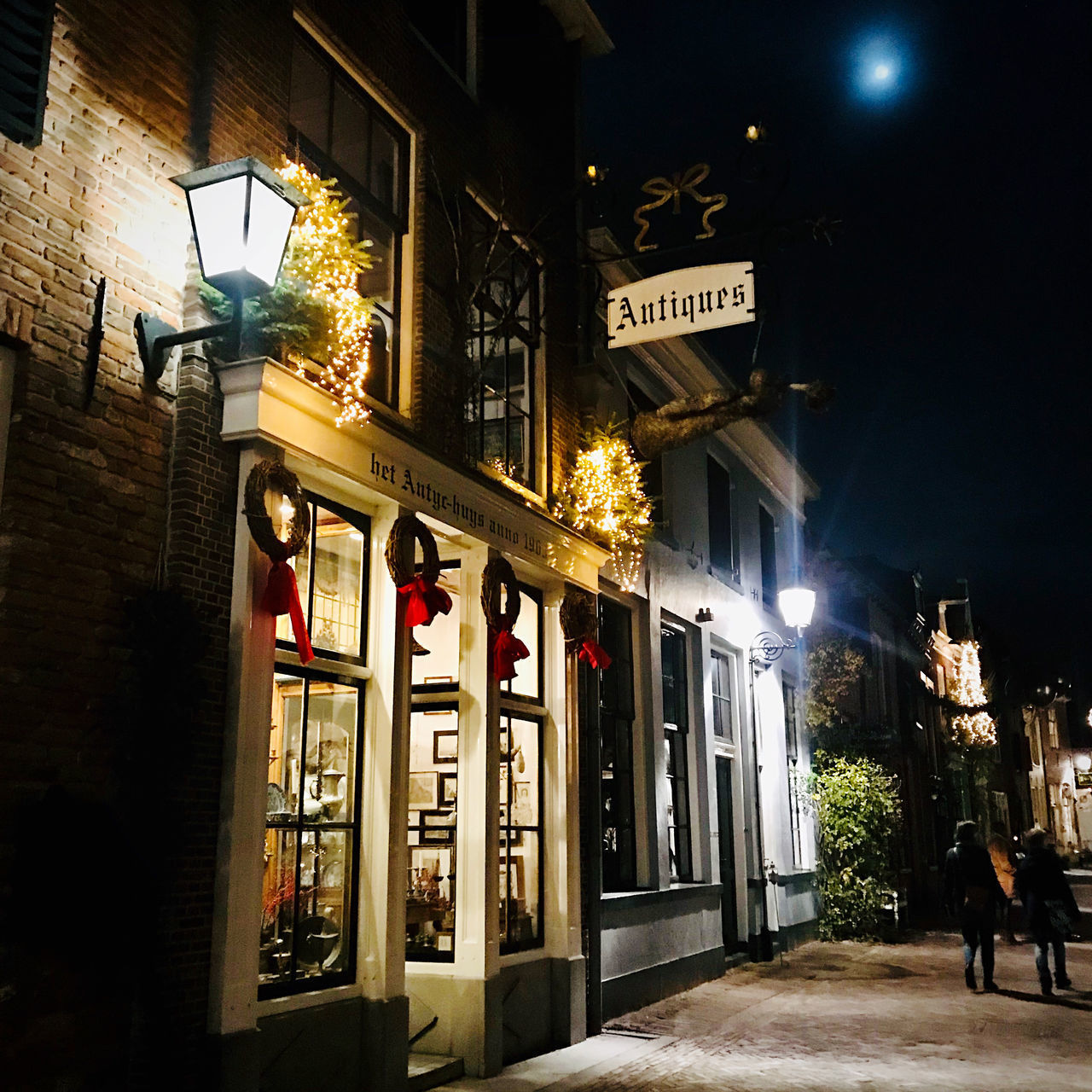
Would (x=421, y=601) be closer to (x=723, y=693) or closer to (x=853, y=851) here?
(x=723, y=693)

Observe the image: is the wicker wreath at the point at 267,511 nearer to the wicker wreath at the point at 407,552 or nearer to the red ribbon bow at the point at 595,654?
the wicker wreath at the point at 407,552

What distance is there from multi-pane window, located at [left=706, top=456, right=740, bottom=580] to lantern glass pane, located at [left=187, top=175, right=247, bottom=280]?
1110cm

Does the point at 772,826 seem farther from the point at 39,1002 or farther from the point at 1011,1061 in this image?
the point at 39,1002

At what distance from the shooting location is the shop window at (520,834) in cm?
967

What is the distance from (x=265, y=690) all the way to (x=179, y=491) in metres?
1.27

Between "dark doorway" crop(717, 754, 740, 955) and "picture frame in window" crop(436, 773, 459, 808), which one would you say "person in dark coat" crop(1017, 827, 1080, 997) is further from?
"picture frame in window" crop(436, 773, 459, 808)

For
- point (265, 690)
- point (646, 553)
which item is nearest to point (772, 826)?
point (646, 553)

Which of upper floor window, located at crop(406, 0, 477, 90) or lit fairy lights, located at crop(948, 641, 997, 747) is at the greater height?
upper floor window, located at crop(406, 0, 477, 90)

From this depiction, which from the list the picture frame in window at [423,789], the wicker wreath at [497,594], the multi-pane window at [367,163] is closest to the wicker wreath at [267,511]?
the multi-pane window at [367,163]

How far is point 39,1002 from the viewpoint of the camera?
520 centimetres

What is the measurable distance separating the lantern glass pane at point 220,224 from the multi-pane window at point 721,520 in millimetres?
11097

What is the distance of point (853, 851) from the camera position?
59.2 feet

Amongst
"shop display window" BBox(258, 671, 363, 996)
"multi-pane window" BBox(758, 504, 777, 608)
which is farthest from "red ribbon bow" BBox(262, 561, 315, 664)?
"multi-pane window" BBox(758, 504, 777, 608)

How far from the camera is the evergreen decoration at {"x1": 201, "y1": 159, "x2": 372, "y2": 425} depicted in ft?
22.2
